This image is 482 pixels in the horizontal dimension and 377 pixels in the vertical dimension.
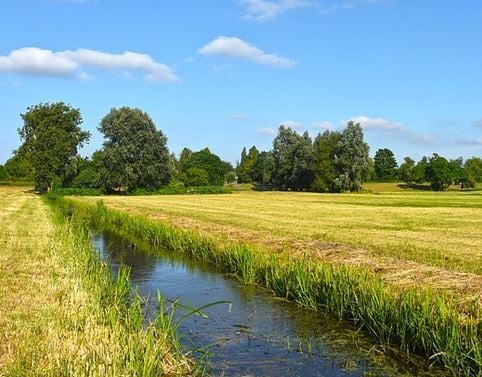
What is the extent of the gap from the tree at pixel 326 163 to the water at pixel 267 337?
85.0 m

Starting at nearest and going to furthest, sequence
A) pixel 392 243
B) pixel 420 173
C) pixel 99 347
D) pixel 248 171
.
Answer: pixel 99 347
pixel 392 243
pixel 420 173
pixel 248 171

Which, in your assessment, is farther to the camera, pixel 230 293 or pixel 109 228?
pixel 109 228

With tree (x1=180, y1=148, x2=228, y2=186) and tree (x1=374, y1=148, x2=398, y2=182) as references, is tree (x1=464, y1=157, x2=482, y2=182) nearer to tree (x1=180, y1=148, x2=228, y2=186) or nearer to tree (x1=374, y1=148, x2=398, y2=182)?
tree (x1=374, y1=148, x2=398, y2=182)

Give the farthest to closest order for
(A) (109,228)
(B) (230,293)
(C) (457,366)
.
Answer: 1. (A) (109,228)
2. (B) (230,293)
3. (C) (457,366)

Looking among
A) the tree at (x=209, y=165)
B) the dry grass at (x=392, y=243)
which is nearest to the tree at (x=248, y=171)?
the tree at (x=209, y=165)

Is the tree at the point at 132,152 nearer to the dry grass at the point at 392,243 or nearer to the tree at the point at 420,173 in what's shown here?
the dry grass at the point at 392,243

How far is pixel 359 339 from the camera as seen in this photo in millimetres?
9781

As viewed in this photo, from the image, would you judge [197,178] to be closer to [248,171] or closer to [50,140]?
[248,171]

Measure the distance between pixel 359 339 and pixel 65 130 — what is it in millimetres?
78062

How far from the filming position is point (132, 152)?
8131cm

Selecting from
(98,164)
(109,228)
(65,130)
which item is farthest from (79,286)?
(98,164)

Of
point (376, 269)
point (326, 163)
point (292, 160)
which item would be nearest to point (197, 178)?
point (292, 160)

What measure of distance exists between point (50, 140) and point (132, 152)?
39.2ft

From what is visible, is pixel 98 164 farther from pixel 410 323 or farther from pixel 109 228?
pixel 410 323
